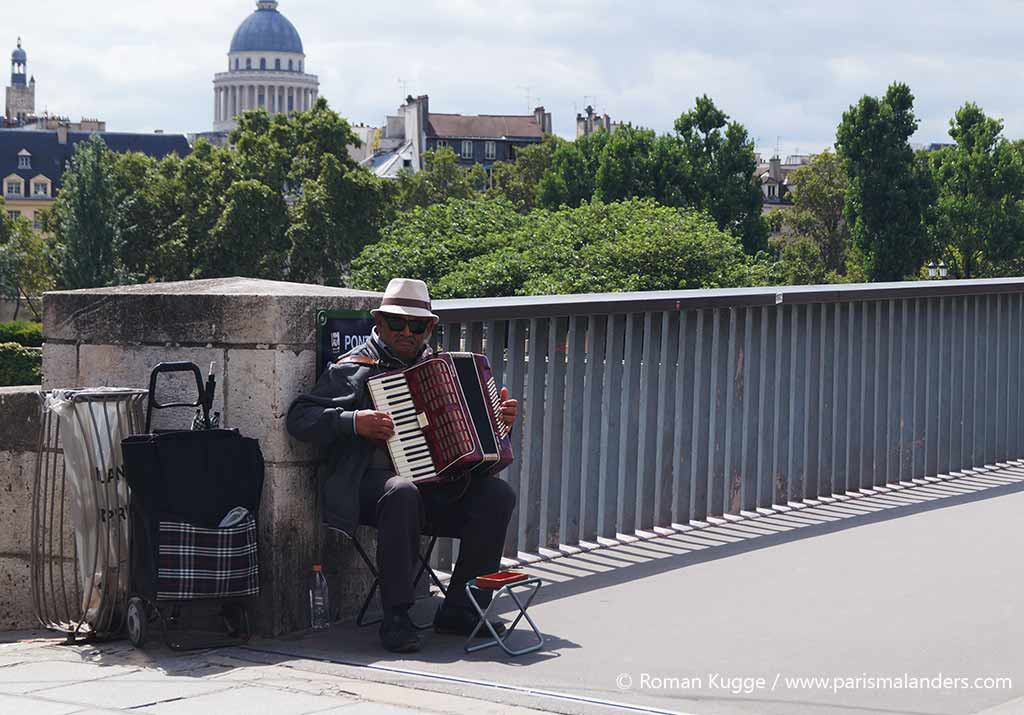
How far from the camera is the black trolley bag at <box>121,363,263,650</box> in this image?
6.43m

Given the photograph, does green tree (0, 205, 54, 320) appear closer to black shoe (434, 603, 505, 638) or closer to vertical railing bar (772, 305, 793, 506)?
vertical railing bar (772, 305, 793, 506)

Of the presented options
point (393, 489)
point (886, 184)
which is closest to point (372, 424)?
point (393, 489)

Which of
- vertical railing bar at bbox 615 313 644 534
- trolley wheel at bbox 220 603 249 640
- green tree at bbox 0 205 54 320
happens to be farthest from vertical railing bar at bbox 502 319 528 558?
green tree at bbox 0 205 54 320

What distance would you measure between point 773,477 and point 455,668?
4154 millimetres

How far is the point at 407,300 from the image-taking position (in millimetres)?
6875

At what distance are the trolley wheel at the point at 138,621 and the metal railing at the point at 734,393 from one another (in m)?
1.83

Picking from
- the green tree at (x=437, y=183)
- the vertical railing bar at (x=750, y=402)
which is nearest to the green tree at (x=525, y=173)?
the green tree at (x=437, y=183)

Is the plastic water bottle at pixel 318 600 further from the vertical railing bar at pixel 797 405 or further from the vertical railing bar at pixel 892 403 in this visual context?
the vertical railing bar at pixel 892 403

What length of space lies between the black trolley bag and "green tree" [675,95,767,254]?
59.3 m

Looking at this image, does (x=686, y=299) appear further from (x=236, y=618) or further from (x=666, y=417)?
(x=236, y=618)

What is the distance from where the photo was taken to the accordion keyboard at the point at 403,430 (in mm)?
6633

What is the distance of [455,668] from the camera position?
6.11m

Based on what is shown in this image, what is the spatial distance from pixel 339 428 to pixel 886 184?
54.8m

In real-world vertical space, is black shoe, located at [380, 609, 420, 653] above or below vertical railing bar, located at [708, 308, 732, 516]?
below
